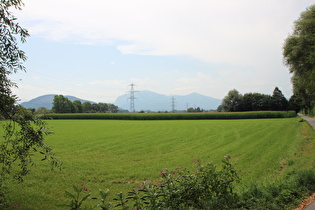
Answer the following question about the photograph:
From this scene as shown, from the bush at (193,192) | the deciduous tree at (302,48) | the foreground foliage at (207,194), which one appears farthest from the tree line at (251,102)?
the bush at (193,192)

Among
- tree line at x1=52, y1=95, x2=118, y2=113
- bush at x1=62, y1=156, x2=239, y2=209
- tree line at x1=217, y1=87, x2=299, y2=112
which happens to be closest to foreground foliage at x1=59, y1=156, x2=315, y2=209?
bush at x1=62, y1=156, x2=239, y2=209

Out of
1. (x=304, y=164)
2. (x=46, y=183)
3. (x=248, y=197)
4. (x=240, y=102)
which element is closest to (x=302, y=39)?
(x=304, y=164)

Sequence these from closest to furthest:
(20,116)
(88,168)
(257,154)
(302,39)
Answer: (20,116) < (88,168) < (257,154) < (302,39)

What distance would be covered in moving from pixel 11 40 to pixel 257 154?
11382 millimetres

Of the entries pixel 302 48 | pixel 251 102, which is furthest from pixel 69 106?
pixel 302 48

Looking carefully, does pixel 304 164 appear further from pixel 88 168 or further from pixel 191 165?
pixel 88 168

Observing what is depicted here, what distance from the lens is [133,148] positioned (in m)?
14.7

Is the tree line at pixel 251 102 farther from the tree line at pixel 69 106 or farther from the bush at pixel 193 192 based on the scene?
the bush at pixel 193 192

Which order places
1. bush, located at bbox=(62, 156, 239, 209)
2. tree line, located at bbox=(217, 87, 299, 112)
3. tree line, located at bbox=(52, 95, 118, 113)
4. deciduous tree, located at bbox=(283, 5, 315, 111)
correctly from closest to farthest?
bush, located at bbox=(62, 156, 239, 209) → deciduous tree, located at bbox=(283, 5, 315, 111) → tree line, located at bbox=(217, 87, 299, 112) → tree line, located at bbox=(52, 95, 118, 113)

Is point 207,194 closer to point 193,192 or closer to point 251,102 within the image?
point 193,192

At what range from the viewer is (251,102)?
96.4 meters

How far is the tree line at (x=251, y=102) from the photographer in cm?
9462

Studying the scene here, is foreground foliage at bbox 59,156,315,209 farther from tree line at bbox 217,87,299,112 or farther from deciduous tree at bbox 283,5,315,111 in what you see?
tree line at bbox 217,87,299,112

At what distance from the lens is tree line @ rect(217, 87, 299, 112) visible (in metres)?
94.6
